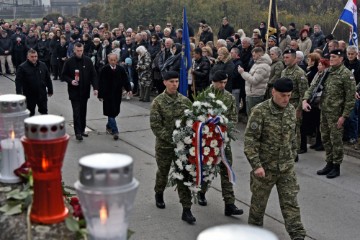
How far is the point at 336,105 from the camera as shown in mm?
8195

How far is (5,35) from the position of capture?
19.9 metres

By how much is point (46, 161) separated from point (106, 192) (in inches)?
16.1

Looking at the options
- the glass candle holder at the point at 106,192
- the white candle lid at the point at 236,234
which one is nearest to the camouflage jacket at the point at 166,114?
the glass candle holder at the point at 106,192

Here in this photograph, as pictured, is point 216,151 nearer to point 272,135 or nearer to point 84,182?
point 272,135

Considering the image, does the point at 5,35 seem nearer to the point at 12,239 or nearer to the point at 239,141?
the point at 239,141

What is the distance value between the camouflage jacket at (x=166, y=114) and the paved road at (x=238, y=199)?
1.00 metres

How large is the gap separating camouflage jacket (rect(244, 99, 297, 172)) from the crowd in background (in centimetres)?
285

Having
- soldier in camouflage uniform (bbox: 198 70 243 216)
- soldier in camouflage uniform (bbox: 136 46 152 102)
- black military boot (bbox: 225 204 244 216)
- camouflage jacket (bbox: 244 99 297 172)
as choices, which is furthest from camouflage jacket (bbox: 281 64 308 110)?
soldier in camouflage uniform (bbox: 136 46 152 102)

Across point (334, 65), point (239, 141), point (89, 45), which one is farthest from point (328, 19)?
point (334, 65)

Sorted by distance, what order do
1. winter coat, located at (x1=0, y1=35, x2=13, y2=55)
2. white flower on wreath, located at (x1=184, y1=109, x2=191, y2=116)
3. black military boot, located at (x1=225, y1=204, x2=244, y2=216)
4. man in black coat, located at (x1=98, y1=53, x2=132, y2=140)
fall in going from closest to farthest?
white flower on wreath, located at (x1=184, y1=109, x2=191, y2=116), black military boot, located at (x1=225, y1=204, x2=244, y2=216), man in black coat, located at (x1=98, y1=53, x2=132, y2=140), winter coat, located at (x1=0, y1=35, x2=13, y2=55)

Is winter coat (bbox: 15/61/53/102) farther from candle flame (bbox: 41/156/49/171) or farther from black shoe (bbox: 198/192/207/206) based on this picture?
candle flame (bbox: 41/156/49/171)

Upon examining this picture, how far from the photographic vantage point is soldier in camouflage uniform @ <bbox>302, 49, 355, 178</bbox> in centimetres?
805

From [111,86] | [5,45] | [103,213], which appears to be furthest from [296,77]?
[5,45]

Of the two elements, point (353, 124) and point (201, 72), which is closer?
point (353, 124)
